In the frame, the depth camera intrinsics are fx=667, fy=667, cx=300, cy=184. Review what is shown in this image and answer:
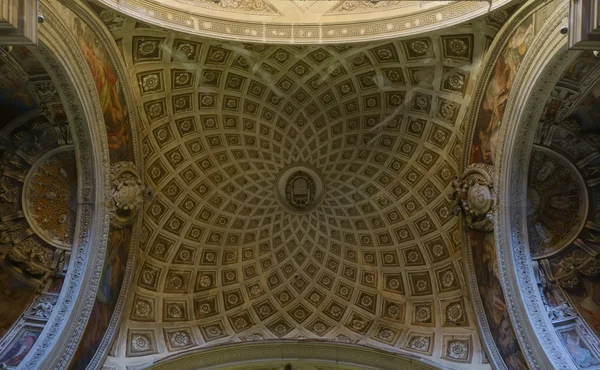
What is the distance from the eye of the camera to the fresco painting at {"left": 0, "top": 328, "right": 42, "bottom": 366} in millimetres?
16219

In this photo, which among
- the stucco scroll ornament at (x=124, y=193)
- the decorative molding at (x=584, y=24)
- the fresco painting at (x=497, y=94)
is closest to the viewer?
the decorative molding at (x=584, y=24)

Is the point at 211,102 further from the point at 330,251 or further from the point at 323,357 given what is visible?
the point at 323,357

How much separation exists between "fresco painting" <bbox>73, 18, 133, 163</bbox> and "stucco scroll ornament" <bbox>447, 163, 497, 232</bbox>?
9.03 m

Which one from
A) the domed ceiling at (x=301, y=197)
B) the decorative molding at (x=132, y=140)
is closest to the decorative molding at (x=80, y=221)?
the decorative molding at (x=132, y=140)

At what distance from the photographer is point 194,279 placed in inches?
792

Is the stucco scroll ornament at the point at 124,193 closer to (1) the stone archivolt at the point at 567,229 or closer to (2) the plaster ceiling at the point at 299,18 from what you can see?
(2) the plaster ceiling at the point at 299,18

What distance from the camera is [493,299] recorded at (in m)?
17.9

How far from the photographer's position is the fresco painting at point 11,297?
17.0 metres

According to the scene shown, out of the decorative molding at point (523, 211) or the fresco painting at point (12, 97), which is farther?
the fresco painting at point (12, 97)

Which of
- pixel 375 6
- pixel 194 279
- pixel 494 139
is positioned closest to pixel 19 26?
pixel 375 6

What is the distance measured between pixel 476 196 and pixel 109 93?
985cm

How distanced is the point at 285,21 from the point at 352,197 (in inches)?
232

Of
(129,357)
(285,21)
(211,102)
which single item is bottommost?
(129,357)

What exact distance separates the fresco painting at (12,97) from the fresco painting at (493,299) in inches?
481
